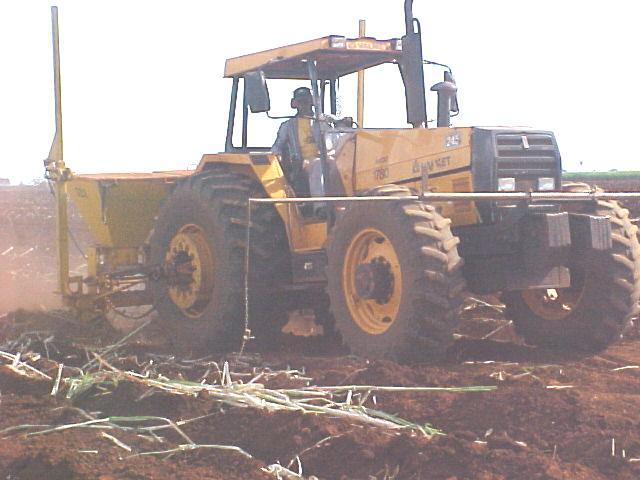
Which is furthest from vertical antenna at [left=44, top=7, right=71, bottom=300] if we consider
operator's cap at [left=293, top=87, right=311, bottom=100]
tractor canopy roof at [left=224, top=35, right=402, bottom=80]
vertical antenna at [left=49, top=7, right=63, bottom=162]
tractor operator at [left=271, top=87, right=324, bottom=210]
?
operator's cap at [left=293, top=87, right=311, bottom=100]

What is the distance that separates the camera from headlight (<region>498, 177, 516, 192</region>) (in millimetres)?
7926

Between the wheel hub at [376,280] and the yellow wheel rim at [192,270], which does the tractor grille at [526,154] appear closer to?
the wheel hub at [376,280]


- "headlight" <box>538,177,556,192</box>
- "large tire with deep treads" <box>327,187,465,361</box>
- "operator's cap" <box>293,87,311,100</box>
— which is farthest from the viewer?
"operator's cap" <box>293,87,311,100</box>

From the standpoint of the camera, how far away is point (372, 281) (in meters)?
7.58

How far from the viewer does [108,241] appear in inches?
418

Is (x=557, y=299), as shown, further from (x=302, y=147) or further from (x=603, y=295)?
(x=302, y=147)

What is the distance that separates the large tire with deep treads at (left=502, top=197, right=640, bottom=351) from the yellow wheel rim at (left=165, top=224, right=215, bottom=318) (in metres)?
2.85

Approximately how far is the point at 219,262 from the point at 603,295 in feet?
10.0

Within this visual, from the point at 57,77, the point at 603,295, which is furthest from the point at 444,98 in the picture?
the point at 57,77

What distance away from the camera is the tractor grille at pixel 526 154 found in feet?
26.0

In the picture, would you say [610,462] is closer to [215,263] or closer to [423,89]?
[423,89]

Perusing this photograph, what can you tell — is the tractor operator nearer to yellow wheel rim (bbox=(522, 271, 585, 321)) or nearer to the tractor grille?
the tractor grille

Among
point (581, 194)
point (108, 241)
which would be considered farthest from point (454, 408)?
point (108, 241)

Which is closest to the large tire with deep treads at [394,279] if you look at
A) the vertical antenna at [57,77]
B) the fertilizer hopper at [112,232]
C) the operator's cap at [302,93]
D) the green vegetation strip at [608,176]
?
the operator's cap at [302,93]
